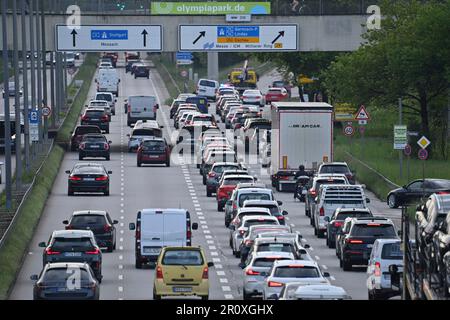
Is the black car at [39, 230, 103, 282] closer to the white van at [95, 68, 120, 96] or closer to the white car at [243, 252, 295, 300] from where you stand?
the white car at [243, 252, 295, 300]

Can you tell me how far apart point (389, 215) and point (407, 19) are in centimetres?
2823

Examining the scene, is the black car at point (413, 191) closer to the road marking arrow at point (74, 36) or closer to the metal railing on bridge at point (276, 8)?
the metal railing on bridge at point (276, 8)

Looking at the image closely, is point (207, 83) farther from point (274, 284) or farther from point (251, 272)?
point (274, 284)

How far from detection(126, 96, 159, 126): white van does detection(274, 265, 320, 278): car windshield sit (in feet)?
221

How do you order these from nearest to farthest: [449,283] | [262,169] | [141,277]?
[449,283], [141,277], [262,169]

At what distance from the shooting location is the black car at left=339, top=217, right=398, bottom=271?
41.4 m

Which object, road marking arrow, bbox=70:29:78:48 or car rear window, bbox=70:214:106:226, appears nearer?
car rear window, bbox=70:214:106:226

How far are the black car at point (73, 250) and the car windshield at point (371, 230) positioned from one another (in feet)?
20.8

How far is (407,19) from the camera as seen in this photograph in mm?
82188

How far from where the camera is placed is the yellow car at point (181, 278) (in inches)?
1366

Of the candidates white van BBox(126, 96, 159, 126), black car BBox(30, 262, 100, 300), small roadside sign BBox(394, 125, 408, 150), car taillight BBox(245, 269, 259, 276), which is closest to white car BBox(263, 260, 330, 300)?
car taillight BBox(245, 269, 259, 276)

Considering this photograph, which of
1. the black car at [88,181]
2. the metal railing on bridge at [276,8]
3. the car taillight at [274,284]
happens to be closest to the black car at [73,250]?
the car taillight at [274,284]
